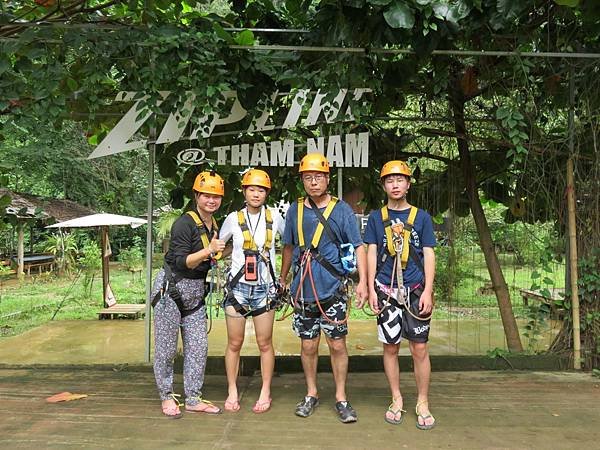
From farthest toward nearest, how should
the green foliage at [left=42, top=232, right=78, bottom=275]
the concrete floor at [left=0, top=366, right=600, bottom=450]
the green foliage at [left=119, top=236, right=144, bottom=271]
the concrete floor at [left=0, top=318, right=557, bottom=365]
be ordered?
1. the green foliage at [left=119, top=236, right=144, bottom=271]
2. the green foliage at [left=42, top=232, right=78, bottom=275]
3. the concrete floor at [left=0, top=318, right=557, bottom=365]
4. the concrete floor at [left=0, top=366, right=600, bottom=450]

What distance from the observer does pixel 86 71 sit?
163 inches

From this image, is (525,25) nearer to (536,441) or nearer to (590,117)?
(590,117)

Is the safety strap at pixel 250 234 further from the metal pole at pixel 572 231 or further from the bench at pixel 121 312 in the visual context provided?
the bench at pixel 121 312

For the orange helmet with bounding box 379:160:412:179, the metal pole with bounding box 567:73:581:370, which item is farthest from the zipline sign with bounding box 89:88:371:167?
the metal pole with bounding box 567:73:581:370

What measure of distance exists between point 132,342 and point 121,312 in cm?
189

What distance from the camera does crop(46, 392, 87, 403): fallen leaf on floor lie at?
3.87 meters

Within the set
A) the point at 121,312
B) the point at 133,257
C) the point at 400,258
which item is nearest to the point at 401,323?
the point at 400,258

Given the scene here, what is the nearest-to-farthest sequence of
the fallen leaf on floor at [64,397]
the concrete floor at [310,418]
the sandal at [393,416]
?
1. the concrete floor at [310,418]
2. the sandal at [393,416]
3. the fallen leaf on floor at [64,397]

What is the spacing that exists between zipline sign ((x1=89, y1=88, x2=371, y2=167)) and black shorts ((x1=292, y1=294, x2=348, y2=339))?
63.1 inches

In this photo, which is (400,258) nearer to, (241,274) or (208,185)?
(241,274)

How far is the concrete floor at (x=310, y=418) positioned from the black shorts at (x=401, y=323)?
0.58 meters

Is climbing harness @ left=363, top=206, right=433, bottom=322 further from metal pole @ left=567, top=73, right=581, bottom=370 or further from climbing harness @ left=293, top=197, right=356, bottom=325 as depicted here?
metal pole @ left=567, top=73, right=581, bottom=370

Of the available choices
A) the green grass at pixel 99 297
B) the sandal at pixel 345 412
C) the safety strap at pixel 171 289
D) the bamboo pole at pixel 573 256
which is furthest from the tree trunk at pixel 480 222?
the safety strap at pixel 171 289

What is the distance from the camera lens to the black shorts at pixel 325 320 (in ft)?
11.3
